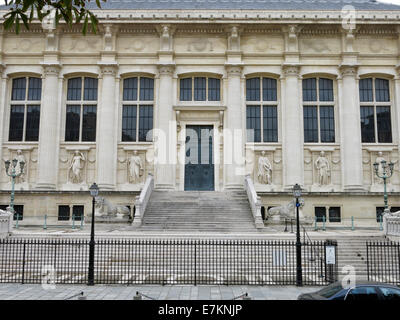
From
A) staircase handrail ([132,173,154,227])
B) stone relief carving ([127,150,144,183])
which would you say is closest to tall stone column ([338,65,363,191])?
staircase handrail ([132,173,154,227])

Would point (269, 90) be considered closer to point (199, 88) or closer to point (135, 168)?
point (199, 88)

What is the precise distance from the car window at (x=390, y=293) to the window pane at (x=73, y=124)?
27122 mm

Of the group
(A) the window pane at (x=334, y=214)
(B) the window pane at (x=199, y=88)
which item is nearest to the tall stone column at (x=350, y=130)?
(A) the window pane at (x=334, y=214)

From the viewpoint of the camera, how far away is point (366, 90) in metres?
31.6

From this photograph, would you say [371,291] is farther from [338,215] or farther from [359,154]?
[359,154]

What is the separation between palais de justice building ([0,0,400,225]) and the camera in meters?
30.2

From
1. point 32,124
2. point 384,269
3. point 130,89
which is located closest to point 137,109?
point 130,89

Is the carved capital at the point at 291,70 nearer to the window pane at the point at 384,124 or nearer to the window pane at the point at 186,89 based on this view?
the window pane at the point at 384,124

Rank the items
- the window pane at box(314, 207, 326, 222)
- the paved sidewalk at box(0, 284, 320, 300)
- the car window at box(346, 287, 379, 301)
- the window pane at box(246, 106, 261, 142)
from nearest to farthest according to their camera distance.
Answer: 1. the car window at box(346, 287, 379, 301)
2. the paved sidewalk at box(0, 284, 320, 300)
3. the window pane at box(314, 207, 326, 222)
4. the window pane at box(246, 106, 261, 142)

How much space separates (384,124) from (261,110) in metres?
9.74

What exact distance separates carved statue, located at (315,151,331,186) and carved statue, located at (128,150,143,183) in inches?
535

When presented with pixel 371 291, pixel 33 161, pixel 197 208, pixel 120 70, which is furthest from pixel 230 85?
pixel 371 291

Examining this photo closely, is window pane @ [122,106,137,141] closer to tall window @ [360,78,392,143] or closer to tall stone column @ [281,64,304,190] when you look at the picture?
tall stone column @ [281,64,304,190]

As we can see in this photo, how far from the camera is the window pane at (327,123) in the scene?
3100 centimetres
